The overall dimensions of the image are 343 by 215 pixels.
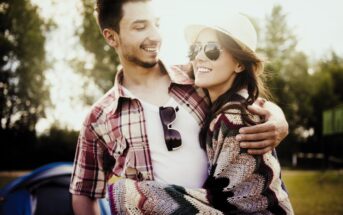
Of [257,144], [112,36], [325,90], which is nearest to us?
[257,144]

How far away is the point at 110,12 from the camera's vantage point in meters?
2.88

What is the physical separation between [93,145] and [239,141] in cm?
107

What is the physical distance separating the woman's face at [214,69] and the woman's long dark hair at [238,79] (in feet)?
0.10

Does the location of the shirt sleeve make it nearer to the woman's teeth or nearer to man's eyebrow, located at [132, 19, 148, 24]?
man's eyebrow, located at [132, 19, 148, 24]

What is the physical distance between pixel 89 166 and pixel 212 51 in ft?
3.69

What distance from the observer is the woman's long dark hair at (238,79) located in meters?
2.30

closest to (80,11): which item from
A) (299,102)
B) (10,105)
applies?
(10,105)

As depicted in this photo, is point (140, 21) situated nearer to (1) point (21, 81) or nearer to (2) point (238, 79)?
(2) point (238, 79)

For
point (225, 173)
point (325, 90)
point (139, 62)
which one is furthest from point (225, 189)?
point (325, 90)

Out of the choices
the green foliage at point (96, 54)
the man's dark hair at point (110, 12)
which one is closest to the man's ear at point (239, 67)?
the man's dark hair at point (110, 12)

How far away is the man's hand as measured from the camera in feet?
6.68

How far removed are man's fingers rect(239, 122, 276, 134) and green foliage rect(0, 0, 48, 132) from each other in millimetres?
21282

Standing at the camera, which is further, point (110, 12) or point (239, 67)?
point (110, 12)

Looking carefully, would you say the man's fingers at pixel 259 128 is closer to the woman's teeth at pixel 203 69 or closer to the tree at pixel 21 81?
the woman's teeth at pixel 203 69
